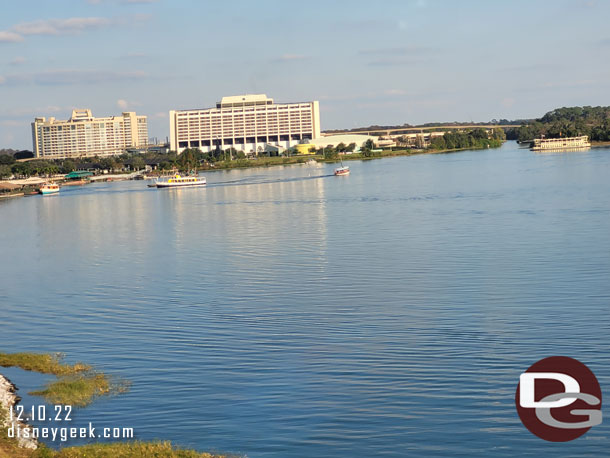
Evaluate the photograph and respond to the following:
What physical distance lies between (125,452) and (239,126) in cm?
15347

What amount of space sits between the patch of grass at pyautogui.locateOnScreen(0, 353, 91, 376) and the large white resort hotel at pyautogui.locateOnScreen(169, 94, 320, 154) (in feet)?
481

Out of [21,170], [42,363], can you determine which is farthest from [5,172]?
[42,363]

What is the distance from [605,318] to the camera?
1316cm

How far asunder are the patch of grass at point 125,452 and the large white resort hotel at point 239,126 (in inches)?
5937

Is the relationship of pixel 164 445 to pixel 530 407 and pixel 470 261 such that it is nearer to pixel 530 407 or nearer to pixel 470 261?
pixel 530 407

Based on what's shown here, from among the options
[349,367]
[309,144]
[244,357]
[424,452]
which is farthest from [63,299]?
[309,144]

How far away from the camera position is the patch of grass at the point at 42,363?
11.6 meters

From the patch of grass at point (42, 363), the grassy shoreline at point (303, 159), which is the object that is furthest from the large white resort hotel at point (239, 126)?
the patch of grass at point (42, 363)

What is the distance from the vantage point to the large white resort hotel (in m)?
159

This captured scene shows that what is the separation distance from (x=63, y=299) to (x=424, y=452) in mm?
12183

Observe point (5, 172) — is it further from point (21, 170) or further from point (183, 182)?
point (183, 182)

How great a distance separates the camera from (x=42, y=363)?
11922mm

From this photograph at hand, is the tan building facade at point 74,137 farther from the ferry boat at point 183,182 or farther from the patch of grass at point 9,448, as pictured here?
the patch of grass at point 9,448

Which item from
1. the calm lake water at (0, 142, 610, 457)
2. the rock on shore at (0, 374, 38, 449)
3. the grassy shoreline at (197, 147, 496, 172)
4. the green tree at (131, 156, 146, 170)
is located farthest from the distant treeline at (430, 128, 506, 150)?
the rock on shore at (0, 374, 38, 449)
